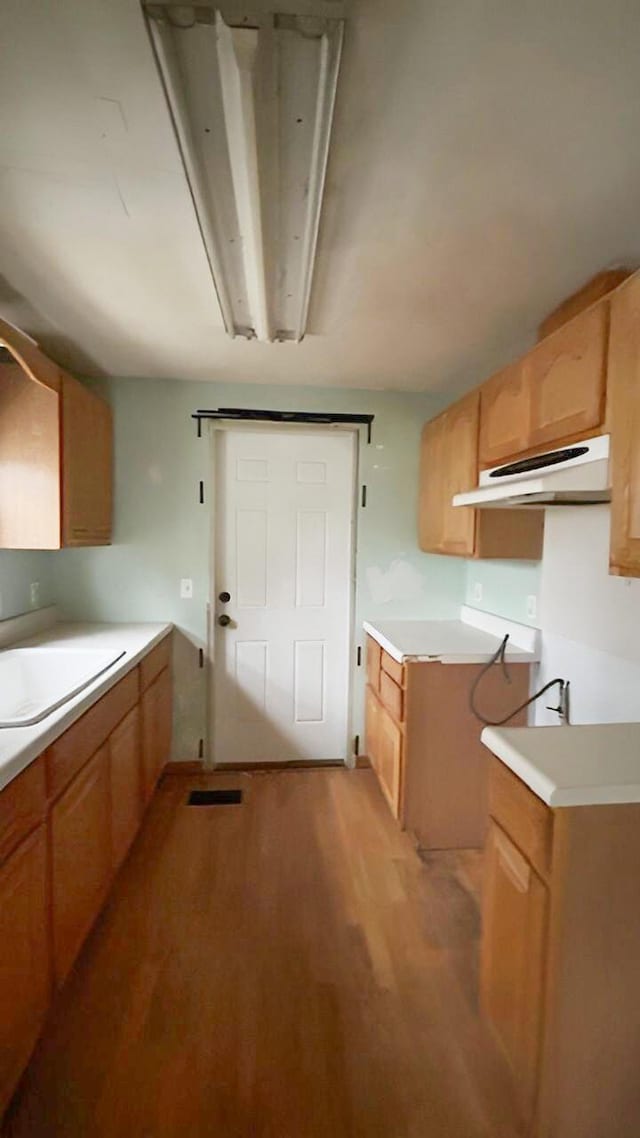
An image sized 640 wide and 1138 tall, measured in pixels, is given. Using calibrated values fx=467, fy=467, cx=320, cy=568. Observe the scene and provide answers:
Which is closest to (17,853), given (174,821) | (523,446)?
(174,821)

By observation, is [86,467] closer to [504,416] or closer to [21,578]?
[21,578]

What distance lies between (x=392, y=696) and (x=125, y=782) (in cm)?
124

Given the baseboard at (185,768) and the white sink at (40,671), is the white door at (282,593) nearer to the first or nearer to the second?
the baseboard at (185,768)

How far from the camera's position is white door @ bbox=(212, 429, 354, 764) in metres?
2.78

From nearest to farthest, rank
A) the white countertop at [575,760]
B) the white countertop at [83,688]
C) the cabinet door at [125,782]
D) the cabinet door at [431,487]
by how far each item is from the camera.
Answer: the white countertop at [575,760], the white countertop at [83,688], the cabinet door at [125,782], the cabinet door at [431,487]

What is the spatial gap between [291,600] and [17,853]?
1.89m

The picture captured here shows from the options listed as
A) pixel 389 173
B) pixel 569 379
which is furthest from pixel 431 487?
pixel 389 173

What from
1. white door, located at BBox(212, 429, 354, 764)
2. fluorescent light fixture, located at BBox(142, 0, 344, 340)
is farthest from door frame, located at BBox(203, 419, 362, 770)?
fluorescent light fixture, located at BBox(142, 0, 344, 340)

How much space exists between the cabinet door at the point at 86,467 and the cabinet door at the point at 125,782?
0.89 metres

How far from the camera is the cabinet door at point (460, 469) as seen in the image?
2080 millimetres

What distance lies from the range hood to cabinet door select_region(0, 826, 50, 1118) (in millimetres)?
1653

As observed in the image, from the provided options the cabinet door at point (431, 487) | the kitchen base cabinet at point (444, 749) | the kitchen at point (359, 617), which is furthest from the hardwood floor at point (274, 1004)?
the cabinet door at point (431, 487)

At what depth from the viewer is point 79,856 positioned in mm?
1457

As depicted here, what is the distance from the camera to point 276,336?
198 cm
